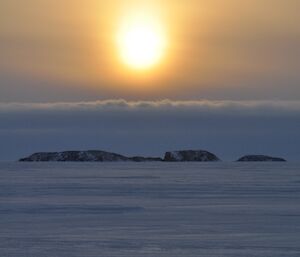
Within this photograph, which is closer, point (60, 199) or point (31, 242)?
point (31, 242)

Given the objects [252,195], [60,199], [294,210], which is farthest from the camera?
[252,195]

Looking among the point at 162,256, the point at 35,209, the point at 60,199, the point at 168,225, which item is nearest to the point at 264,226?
the point at 168,225

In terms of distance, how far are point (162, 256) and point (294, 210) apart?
1620 centimetres

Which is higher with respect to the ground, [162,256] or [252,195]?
[252,195]

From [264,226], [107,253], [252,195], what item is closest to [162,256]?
[107,253]

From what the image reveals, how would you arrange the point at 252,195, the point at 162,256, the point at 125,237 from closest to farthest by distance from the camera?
the point at 162,256 → the point at 125,237 → the point at 252,195

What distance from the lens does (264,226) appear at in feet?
103

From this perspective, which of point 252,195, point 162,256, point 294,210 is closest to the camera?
point 162,256

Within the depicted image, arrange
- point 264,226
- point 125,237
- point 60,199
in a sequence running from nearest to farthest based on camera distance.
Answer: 1. point 125,237
2. point 264,226
3. point 60,199

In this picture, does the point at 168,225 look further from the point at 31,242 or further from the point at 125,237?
the point at 31,242

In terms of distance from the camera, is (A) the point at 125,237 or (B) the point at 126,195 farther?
(B) the point at 126,195

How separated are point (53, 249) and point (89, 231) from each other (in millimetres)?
4736

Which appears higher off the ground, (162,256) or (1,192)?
(1,192)

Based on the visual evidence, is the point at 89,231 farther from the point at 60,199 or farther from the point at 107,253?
the point at 60,199
